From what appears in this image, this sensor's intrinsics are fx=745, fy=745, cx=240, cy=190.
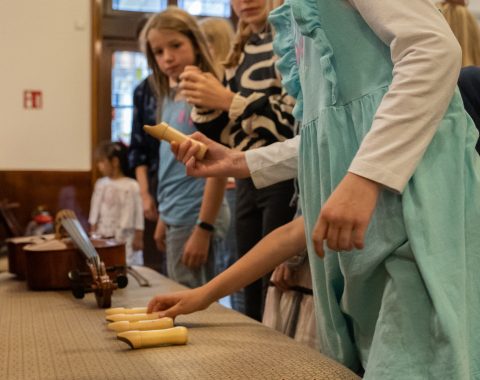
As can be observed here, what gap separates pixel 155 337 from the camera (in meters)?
1.06

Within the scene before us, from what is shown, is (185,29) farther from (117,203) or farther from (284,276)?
(117,203)

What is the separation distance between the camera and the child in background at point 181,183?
204cm

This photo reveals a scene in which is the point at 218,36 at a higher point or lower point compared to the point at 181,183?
higher

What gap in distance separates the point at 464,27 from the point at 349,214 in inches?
28.6

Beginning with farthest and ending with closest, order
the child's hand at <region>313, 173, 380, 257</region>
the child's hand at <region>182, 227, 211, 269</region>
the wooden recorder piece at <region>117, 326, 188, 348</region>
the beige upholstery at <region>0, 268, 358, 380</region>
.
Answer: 1. the child's hand at <region>182, 227, 211, 269</region>
2. the wooden recorder piece at <region>117, 326, 188, 348</region>
3. the beige upholstery at <region>0, 268, 358, 380</region>
4. the child's hand at <region>313, 173, 380, 257</region>

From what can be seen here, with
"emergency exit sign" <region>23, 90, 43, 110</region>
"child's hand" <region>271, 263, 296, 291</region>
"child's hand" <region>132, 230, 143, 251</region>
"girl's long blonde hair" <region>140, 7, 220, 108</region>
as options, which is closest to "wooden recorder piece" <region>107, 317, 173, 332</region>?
"child's hand" <region>271, 263, 296, 291</region>

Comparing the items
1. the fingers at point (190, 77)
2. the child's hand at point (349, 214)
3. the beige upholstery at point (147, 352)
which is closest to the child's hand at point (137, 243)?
the fingers at point (190, 77)

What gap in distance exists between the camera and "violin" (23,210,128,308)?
147 centimetres

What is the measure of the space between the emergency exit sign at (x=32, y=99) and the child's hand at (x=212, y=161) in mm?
4124

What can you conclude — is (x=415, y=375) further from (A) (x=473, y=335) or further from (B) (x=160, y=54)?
(B) (x=160, y=54)

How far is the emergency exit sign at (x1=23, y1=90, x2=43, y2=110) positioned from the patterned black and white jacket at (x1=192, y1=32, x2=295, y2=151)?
3483 mm

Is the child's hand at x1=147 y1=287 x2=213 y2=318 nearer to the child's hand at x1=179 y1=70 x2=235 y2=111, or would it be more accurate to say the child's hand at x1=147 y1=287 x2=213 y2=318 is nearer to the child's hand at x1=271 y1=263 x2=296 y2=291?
the child's hand at x1=271 y1=263 x2=296 y2=291

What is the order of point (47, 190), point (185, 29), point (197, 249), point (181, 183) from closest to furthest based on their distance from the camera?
point (197, 249) → point (185, 29) → point (181, 183) → point (47, 190)

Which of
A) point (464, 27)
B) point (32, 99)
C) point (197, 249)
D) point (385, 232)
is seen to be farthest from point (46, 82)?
point (385, 232)
